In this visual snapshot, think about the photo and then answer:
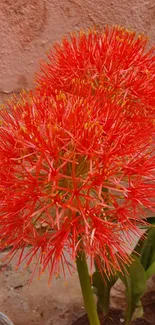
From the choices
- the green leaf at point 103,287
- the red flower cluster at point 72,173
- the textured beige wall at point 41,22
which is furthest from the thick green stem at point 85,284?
the textured beige wall at point 41,22

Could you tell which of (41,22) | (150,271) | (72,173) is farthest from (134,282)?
(41,22)

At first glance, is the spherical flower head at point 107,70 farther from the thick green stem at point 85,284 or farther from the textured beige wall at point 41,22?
the textured beige wall at point 41,22

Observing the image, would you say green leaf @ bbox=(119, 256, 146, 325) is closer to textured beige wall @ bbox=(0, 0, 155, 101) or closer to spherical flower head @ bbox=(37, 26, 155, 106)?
spherical flower head @ bbox=(37, 26, 155, 106)

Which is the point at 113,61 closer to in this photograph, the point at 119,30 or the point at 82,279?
the point at 119,30

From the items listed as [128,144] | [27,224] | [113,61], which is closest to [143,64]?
[113,61]

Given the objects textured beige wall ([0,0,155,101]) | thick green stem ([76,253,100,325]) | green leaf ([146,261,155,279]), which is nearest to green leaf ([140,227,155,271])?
green leaf ([146,261,155,279])

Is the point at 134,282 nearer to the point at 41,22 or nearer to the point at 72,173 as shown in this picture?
the point at 72,173
